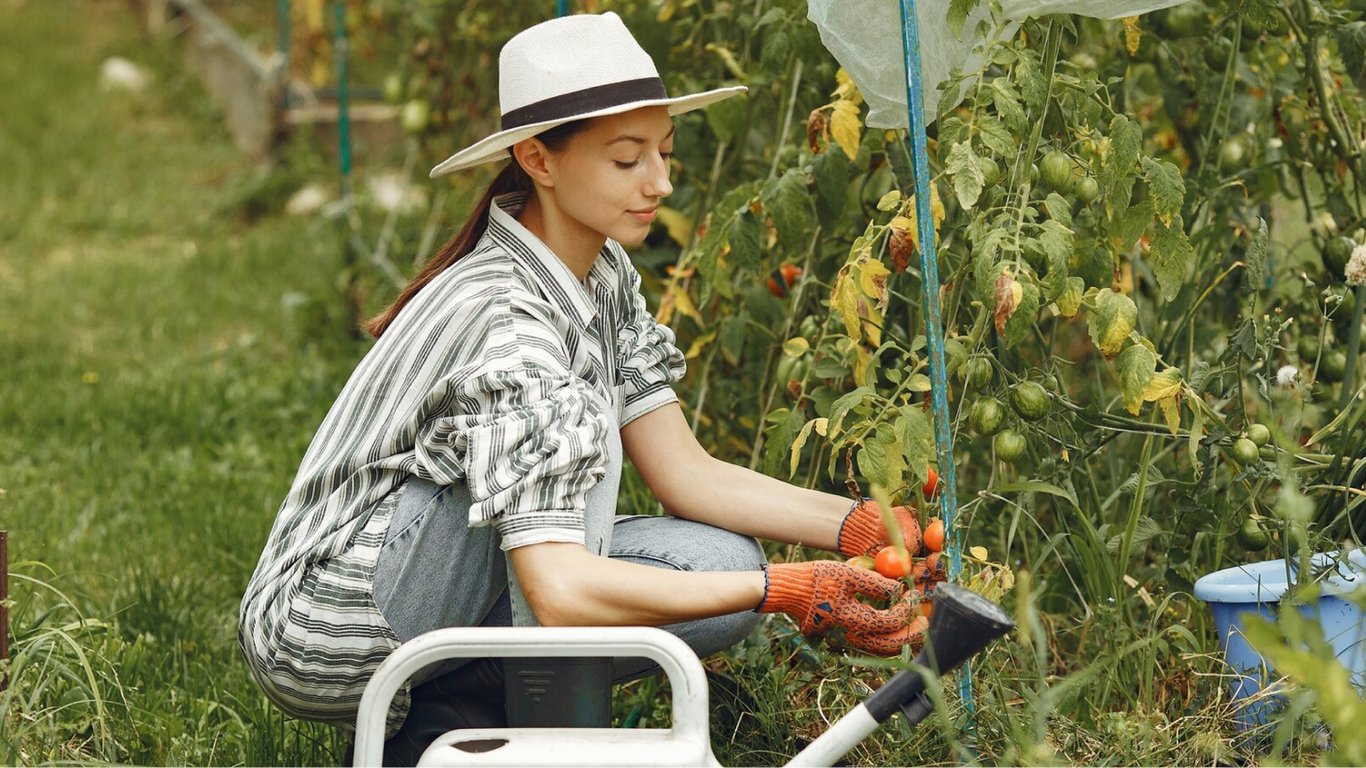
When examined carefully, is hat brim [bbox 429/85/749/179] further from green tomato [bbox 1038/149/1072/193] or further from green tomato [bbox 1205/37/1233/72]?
green tomato [bbox 1205/37/1233/72]

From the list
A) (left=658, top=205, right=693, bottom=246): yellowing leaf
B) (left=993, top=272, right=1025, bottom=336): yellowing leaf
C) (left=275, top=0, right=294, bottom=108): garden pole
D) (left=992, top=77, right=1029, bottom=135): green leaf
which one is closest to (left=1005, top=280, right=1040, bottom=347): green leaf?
(left=993, top=272, right=1025, bottom=336): yellowing leaf

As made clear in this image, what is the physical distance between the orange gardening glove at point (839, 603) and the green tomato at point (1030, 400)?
0.30 meters

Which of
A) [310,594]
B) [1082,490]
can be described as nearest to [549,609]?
[310,594]

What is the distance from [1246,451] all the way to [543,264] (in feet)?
3.27

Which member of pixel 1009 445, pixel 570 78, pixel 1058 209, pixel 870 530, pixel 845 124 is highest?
pixel 570 78

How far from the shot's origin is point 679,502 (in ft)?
7.78

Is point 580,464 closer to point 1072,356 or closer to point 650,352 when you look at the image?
point 650,352

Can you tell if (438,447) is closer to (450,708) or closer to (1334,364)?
(450,708)

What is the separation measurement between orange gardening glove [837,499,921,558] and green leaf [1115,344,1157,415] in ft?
1.12

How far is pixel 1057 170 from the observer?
207 cm

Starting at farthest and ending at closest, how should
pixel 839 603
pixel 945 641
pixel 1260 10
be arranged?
pixel 1260 10 → pixel 839 603 → pixel 945 641

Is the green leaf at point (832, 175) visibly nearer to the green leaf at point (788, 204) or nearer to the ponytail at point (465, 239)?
the green leaf at point (788, 204)

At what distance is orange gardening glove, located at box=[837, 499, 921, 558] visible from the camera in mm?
→ 2182

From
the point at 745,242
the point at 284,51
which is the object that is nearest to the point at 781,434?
the point at 745,242
